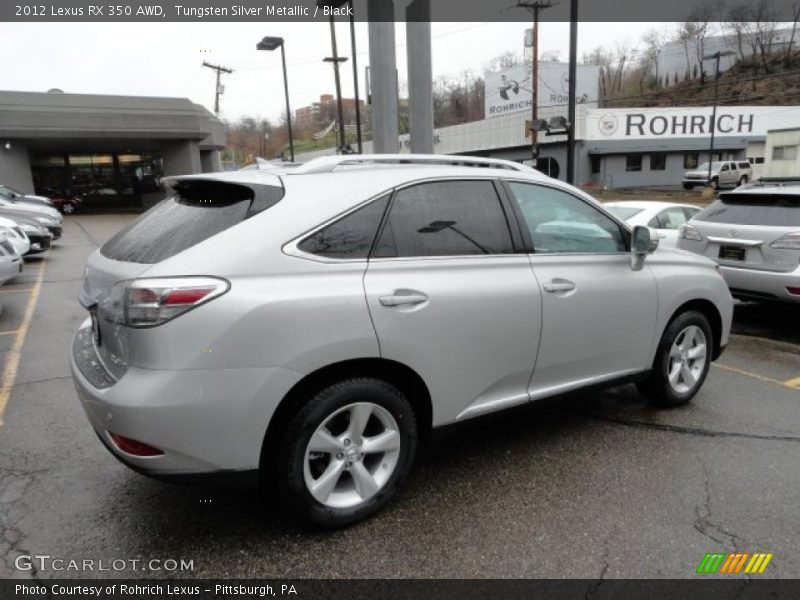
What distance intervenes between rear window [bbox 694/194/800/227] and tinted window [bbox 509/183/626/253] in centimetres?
353

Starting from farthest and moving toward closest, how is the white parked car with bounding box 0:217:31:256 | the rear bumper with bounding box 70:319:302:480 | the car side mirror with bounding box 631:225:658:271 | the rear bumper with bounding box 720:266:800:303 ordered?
the white parked car with bounding box 0:217:31:256 → the rear bumper with bounding box 720:266:800:303 → the car side mirror with bounding box 631:225:658:271 → the rear bumper with bounding box 70:319:302:480

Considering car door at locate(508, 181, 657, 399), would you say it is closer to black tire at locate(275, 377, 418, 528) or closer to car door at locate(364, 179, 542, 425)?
car door at locate(364, 179, 542, 425)

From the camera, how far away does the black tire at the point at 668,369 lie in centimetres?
417

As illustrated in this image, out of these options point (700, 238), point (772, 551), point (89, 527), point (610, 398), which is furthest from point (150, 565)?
point (700, 238)

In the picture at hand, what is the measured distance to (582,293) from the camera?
3.54m

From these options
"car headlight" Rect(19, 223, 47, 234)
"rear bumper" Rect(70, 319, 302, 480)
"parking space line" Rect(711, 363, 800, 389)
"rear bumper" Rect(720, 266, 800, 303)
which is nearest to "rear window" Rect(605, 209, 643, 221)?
"rear bumper" Rect(720, 266, 800, 303)

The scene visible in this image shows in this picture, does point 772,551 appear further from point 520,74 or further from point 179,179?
point 520,74

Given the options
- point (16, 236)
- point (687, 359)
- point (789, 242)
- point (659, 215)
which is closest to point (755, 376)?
point (687, 359)

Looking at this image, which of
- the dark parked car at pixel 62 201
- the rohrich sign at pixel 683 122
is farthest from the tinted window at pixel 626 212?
the rohrich sign at pixel 683 122

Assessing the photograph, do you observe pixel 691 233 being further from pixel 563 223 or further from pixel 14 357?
pixel 14 357

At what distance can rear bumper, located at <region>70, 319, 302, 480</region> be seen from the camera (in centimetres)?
238

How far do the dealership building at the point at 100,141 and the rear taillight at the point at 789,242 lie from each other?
30934mm

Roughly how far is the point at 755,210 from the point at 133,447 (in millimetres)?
6786

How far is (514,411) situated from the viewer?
3.39 m
